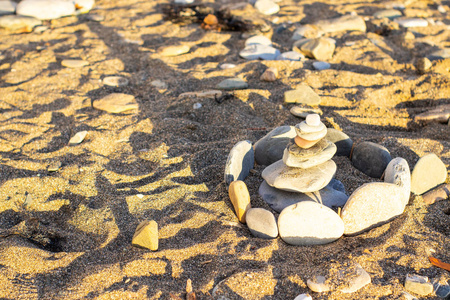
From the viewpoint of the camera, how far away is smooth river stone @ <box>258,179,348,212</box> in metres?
2.61

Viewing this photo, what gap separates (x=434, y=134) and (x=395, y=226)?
1533 millimetres

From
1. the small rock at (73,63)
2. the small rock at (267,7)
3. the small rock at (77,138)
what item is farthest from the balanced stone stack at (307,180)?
the small rock at (267,7)

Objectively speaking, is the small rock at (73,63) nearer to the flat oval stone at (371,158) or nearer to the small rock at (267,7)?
the small rock at (267,7)

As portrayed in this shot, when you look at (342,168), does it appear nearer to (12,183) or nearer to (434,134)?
(434,134)

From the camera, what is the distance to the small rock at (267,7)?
264 inches

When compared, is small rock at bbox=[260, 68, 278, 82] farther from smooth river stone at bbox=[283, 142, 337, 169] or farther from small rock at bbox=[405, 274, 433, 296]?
small rock at bbox=[405, 274, 433, 296]

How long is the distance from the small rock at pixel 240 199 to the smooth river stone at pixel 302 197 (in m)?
0.19

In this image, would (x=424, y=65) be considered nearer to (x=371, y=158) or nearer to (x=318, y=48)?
(x=318, y=48)

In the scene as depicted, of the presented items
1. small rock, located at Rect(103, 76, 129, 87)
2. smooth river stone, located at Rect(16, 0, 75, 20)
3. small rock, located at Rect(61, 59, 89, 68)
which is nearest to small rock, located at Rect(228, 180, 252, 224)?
small rock, located at Rect(103, 76, 129, 87)

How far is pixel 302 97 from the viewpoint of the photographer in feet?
13.2

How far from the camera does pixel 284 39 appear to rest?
19.0 ft

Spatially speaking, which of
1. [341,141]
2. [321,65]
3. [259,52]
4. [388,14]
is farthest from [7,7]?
[388,14]

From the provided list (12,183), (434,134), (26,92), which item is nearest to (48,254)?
(12,183)

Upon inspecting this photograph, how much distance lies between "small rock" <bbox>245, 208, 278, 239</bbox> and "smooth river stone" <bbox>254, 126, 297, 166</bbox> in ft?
2.19
